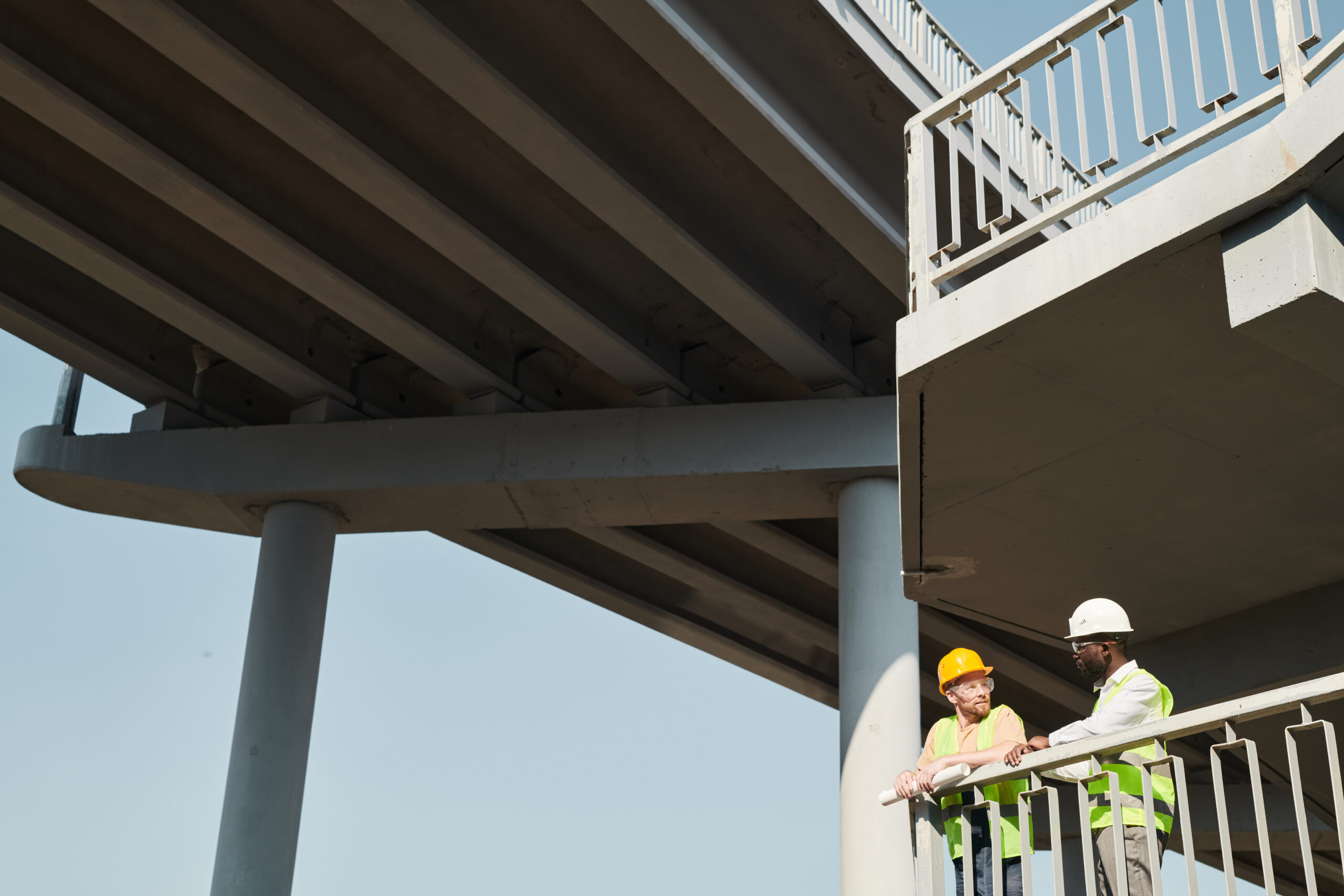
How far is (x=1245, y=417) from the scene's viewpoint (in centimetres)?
713

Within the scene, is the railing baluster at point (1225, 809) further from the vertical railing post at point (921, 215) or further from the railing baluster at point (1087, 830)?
the vertical railing post at point (921, 215)


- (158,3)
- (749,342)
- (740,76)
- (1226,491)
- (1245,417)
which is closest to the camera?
(1245,417)

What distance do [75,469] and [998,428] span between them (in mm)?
10814

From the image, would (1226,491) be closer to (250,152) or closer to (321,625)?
(250,152)

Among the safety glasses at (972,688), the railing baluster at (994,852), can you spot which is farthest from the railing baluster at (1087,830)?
the safety glasses at (972,688)

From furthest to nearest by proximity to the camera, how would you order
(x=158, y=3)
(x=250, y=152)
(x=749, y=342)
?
(x=749, y=342) < (x=250, y=152) < (x=158, y=3)

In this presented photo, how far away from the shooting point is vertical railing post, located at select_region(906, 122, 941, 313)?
7.60 metres

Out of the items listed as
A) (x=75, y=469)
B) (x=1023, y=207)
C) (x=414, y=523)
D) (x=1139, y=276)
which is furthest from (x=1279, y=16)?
(x=75, y=469)

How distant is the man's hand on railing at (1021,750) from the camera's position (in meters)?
5.61

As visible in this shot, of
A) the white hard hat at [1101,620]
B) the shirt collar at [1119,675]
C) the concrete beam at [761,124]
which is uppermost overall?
the concrete beam at [761,124]

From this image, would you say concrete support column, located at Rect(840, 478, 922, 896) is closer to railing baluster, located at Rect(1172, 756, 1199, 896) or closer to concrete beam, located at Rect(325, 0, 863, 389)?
concrete beam, located at Rect(325, 0, 863, 389)

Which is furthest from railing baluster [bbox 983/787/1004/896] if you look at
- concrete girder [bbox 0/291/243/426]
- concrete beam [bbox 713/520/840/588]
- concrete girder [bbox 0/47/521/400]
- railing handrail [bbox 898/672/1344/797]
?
concrete girder [bbox 0/291/243/426]

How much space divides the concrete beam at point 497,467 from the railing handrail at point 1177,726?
7.71m

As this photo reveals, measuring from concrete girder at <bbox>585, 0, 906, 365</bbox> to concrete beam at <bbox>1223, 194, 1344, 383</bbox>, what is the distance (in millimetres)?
4892
